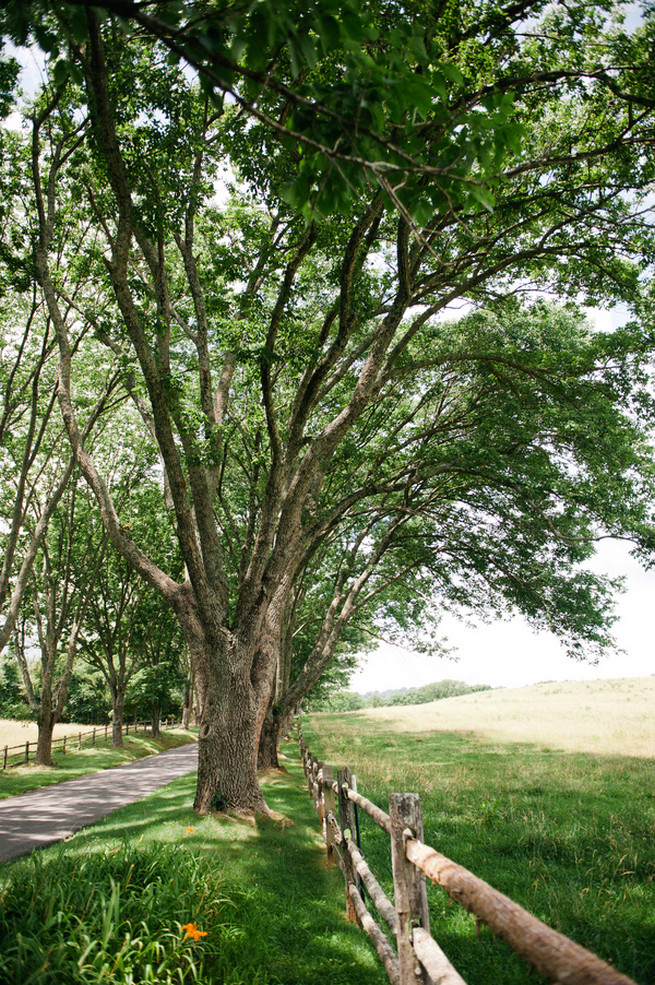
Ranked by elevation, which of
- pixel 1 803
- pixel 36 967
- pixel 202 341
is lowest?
pixel 1 803

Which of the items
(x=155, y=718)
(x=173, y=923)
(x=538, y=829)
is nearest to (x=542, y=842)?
(x=538, y=829)

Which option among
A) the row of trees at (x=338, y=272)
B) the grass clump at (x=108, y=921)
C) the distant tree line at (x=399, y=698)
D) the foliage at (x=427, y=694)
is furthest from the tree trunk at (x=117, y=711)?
the foliage at (x=427, y=694)

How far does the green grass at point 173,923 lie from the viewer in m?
3.38

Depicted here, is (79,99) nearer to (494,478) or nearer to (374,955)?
(494,478)

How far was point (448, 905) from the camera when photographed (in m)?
5.37

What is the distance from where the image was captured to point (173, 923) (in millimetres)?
3975

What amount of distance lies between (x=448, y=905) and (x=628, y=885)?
175 centimetres

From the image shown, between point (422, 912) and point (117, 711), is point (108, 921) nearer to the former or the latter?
point (422, 912)

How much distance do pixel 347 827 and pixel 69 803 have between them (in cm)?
958

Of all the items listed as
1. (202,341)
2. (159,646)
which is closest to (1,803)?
(202,341)

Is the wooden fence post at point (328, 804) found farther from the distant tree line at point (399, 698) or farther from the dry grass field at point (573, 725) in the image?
the distant tree line at point (399, 698)

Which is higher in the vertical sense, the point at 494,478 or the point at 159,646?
the point at 494,478

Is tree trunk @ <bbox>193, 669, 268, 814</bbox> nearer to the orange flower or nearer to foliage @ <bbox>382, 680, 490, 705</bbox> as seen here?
the orange flower

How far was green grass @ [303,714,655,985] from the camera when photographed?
443 centimetres
